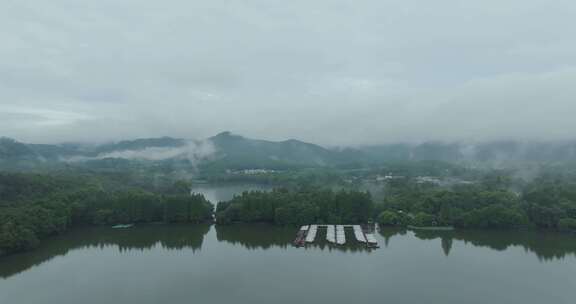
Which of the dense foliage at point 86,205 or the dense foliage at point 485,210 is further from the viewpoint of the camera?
the dense foliage at point 86,205

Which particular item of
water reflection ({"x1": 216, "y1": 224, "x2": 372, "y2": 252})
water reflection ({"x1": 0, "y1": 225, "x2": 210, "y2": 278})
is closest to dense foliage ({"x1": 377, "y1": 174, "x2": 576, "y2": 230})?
water reflection ({"x1": 216, "y1": 224, "x2": 372, "y2": 252})

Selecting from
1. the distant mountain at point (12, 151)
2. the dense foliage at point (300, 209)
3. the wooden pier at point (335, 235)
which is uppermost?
the distant mountain at point (12, 151)

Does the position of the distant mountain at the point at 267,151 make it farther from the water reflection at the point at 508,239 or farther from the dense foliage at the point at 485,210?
the water reflection at the point at 508,239

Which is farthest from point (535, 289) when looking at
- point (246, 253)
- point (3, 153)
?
point (3, 153)

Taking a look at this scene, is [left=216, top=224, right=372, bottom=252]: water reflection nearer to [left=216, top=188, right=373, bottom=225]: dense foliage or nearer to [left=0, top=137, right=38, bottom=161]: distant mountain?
[left=216, top=188, right=373, bottom=225]: dense foliage

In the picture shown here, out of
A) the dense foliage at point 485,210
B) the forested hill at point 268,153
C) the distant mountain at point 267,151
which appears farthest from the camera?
the distant mountain at point 267,151

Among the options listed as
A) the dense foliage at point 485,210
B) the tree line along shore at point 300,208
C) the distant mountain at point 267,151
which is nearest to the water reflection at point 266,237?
the tree line along shore at point 300,208

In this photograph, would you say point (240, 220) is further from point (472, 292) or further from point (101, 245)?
point (472, 292)
